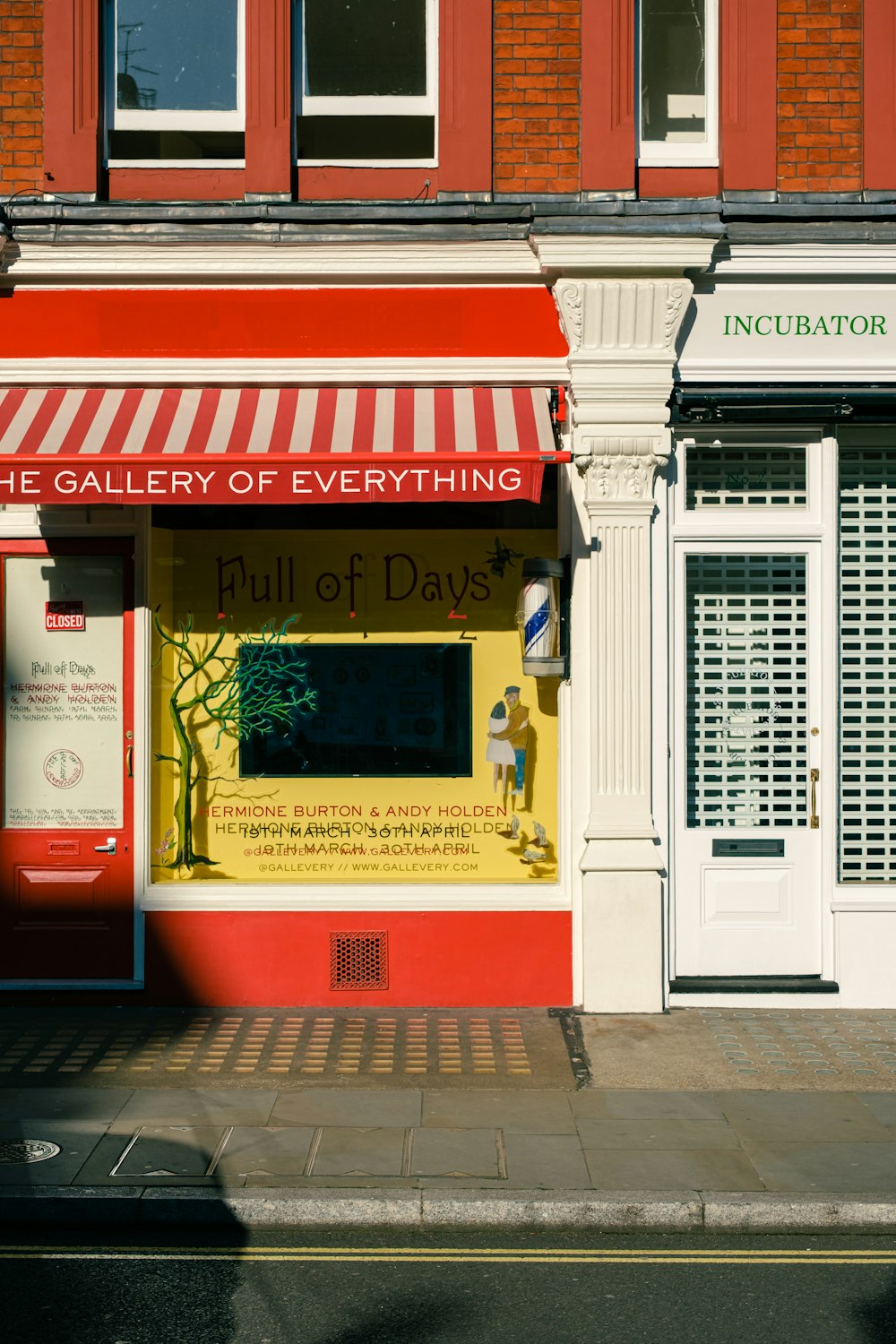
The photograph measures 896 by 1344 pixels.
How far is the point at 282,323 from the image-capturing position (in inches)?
381

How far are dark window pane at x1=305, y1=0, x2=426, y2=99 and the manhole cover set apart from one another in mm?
7068

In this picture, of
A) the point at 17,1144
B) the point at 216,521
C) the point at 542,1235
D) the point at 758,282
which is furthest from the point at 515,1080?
the point at 758,282

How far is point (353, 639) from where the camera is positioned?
9891mm

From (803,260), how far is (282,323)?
3.50 metres

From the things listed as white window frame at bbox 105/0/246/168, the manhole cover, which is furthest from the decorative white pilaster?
the manhole cover

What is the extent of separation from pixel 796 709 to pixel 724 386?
7.43 ft

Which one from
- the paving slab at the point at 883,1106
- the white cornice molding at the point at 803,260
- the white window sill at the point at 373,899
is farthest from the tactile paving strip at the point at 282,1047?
the white cornice molding at the point at 803,260

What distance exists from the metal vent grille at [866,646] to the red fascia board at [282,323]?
2299mm

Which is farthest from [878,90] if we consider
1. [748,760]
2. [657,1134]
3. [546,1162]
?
[546,1162]

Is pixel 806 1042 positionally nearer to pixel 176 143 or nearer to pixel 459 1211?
pixel 459 1211

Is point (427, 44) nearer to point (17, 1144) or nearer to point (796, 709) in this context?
point (796, 709)

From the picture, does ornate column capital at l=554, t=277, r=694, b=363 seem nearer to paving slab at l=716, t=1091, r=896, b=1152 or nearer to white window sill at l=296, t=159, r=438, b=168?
white window sill at l=296, t=159, r=438, b=168

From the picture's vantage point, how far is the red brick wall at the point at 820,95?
31.9 feet

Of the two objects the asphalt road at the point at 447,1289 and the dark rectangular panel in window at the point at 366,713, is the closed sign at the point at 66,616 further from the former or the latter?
the asphalt road at the point at 447,1289
